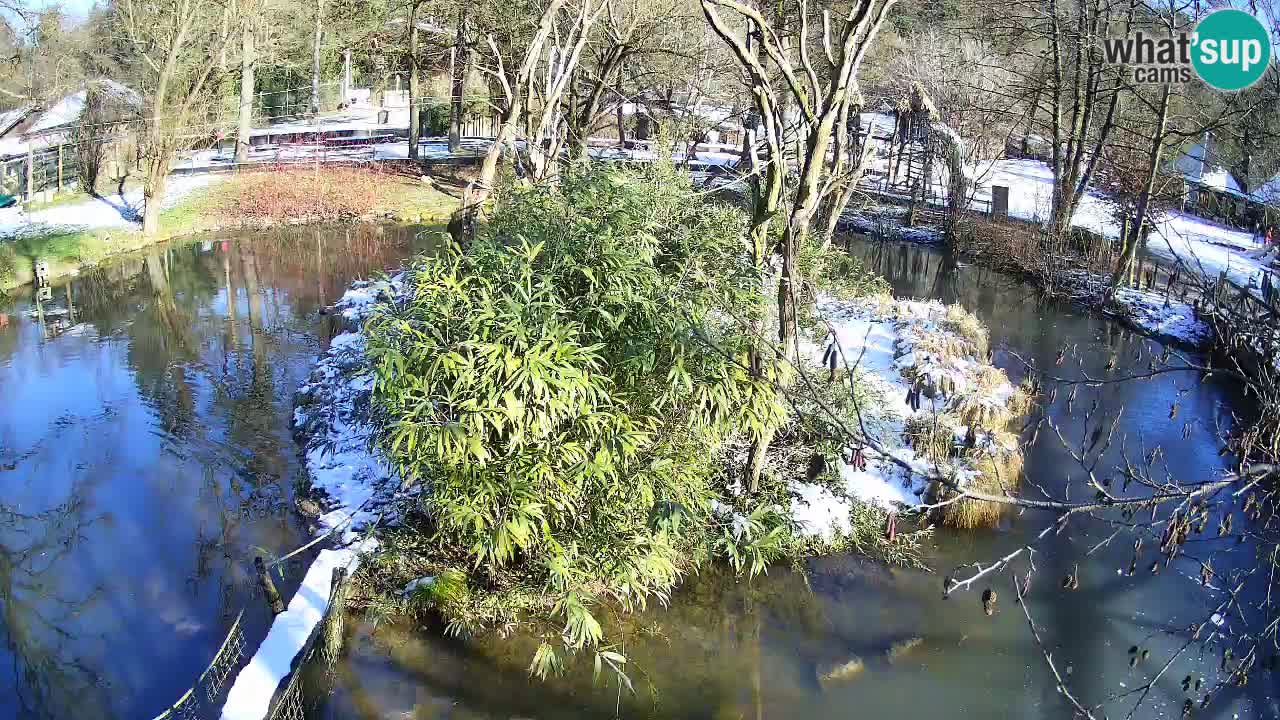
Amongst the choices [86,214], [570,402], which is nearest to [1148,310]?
[570,402]

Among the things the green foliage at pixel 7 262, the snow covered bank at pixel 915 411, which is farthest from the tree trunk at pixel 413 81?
A: the snow covered bank at pixel 915 411

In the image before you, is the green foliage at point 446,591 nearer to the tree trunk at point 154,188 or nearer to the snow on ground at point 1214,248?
the snow on ground at point 1214,248

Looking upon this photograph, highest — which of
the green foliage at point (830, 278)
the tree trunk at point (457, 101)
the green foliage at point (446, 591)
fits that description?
the tree trunk at point (457, 101)

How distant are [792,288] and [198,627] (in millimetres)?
5145

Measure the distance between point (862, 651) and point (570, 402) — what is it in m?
3.02

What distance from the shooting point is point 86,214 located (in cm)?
1912

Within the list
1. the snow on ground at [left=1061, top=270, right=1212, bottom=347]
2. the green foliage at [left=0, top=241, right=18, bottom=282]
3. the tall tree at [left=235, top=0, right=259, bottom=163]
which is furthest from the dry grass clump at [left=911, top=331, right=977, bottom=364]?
the tall tree at [left=235, top=0, right=259, bottom=163]

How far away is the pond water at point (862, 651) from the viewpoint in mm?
6641

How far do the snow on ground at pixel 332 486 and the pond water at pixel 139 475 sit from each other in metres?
0.36

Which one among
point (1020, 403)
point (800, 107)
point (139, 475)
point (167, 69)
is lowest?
point (139, 475)

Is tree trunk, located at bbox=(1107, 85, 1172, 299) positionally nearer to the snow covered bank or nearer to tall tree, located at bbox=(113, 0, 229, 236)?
the snow covered bank

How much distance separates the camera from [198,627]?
7184 millimetres

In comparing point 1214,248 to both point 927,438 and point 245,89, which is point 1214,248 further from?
point 245,89

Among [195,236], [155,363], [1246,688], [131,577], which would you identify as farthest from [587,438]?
[195,236]
